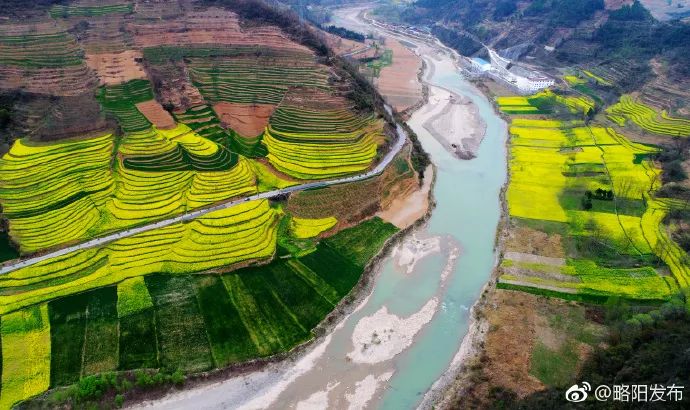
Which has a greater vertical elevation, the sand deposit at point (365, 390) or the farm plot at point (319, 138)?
the farm plot at point (319, 138)

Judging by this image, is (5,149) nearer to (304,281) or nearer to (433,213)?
(304,281)

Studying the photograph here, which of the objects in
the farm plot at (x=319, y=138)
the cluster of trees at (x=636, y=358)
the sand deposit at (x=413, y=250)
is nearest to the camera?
the cluster of trees at (x=636, y=358)

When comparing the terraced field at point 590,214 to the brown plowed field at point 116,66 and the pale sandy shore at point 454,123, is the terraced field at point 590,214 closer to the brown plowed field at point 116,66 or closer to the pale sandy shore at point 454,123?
the pale sandy shore at point 454,123

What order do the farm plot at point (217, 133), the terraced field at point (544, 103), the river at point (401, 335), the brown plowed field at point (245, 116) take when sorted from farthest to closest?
1. the terraced field at point (544, 103)
2. the brown plowed field at point (245, 116)
3. the farm plot at point (217, 133)
4. the river at point (401, 335)

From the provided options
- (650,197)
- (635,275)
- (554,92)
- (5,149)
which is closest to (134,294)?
(5,149)

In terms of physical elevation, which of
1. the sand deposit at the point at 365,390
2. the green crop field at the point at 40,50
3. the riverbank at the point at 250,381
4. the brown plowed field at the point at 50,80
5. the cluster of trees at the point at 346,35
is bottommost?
the cluster of trees at the point at 346,35

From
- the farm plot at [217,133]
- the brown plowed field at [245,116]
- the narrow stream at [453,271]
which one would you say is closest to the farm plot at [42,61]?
the farm plot at [217,133]

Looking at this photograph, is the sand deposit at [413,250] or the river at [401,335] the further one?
the sand deposit at [413,250]

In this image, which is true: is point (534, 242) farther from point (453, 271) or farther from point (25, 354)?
point (25, 354)
